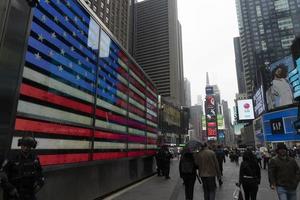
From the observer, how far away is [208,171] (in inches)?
268

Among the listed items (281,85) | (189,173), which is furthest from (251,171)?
(281,85)

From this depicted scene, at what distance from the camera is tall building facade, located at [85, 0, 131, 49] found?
67.2m

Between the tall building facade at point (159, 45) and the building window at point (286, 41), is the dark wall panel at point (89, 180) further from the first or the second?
the building window at point (286, 41)

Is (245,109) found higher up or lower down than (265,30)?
lower down

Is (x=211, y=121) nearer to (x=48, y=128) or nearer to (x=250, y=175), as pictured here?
(x=250, y=175)

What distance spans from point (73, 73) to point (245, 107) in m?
101

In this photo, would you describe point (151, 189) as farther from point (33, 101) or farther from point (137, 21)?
point (137, 21)

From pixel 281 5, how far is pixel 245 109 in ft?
298

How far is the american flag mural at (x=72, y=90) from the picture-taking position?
5.39m

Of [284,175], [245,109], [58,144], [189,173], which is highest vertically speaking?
[245,109]

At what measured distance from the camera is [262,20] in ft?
528

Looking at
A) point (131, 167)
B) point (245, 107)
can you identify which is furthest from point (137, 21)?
point (131, 167)

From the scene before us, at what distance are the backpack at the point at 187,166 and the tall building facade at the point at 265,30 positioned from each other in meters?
Result: 142

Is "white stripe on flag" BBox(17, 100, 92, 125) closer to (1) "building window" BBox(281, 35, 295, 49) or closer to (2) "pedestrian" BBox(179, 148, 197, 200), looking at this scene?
(2) "pedestrian" BBox(179, 148, 197, 200)
